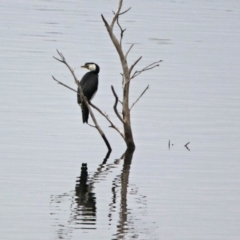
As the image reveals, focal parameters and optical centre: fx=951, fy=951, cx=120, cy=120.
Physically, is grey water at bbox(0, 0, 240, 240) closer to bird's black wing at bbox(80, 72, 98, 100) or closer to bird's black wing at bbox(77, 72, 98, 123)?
bird's black wing at bbox(77, 72, 98, 123)

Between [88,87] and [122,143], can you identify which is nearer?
[88,87]

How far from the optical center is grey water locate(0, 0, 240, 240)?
10586 millimetres

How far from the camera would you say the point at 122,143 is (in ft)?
49.3

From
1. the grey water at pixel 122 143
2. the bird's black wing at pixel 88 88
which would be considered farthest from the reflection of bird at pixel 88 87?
the grey water at pixel 122 143

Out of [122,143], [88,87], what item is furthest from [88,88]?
[122,143]

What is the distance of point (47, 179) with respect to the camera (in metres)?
12.2

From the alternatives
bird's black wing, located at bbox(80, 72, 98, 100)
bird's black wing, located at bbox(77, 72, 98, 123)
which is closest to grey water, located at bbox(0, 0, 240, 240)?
bird's black wing, located at bbox(77, 72, 98, 123)

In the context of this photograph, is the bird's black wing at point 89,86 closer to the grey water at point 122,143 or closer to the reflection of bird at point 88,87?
the reflection of bird at point 88,87

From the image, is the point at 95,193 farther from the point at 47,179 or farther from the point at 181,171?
the point at 181,171

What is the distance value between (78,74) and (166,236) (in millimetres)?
11209

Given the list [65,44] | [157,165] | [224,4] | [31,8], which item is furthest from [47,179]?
[224,4]

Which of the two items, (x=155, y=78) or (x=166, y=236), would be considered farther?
(x=155, y=78)

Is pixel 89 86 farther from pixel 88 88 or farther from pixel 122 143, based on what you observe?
pixel 122 143

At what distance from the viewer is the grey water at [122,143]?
10.6m
